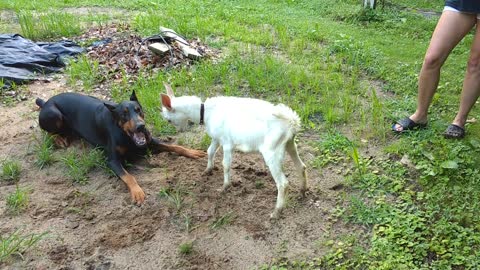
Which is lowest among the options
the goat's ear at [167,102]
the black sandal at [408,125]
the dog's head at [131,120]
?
the black sandal at [408,125]

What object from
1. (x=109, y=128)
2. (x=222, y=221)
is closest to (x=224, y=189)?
(x=222, y=221)

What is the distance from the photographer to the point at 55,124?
492 centimetres

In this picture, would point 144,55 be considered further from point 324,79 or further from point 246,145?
point 246,145

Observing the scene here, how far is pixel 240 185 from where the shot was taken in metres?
4.14

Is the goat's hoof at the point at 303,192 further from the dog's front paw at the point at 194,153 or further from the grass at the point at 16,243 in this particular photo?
the grass at the point at 16,243

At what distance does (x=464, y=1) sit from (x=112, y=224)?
3821mm

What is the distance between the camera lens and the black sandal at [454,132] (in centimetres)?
454

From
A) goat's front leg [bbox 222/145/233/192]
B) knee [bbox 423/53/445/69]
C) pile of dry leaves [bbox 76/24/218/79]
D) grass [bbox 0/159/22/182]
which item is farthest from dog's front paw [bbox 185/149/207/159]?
knee [bbox 423/53/445/69]

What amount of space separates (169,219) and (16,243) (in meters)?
1.24

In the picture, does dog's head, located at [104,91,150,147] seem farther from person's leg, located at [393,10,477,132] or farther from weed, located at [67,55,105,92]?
person's leg, located at [393,10,477,132]

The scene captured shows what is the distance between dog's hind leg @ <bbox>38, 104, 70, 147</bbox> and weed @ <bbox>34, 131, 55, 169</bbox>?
8 cm

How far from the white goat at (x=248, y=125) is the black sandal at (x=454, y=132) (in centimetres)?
183

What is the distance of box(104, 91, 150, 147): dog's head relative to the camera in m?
4.11

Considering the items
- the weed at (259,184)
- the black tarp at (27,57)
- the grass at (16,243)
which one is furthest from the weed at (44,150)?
the weed at (259,184)
